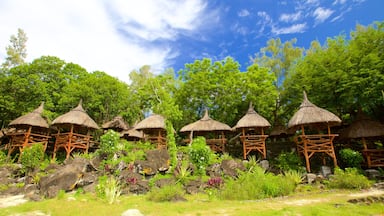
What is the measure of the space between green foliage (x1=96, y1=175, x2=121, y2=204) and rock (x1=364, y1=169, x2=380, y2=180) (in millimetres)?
12308

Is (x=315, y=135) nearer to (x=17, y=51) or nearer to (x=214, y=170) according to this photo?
(x=214, y=170)

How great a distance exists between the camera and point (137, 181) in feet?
33.1

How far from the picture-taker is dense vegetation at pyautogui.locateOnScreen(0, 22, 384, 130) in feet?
44.6

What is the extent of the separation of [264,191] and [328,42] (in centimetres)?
1379

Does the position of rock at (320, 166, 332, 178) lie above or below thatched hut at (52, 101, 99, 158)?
below

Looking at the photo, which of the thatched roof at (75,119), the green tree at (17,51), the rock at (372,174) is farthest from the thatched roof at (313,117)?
the green tree at (17,51)

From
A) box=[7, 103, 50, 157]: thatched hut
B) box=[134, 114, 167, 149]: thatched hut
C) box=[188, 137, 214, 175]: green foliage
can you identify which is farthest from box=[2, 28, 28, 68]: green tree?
box=[188, 137, 214, 175]: green foliage

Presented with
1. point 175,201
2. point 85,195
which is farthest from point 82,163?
point 175,201

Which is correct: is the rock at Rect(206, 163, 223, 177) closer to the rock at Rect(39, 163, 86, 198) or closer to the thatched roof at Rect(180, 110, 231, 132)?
the thatched roof at Rect(180, 110, 231, 132)

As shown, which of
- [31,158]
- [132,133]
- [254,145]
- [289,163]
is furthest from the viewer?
[132,133]

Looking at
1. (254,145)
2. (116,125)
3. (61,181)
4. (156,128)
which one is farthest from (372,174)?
(116,125)

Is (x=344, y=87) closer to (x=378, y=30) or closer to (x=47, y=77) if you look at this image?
(x=378, y=30)

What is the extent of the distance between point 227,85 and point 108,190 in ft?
42.9

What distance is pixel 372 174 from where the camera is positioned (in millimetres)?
11117
